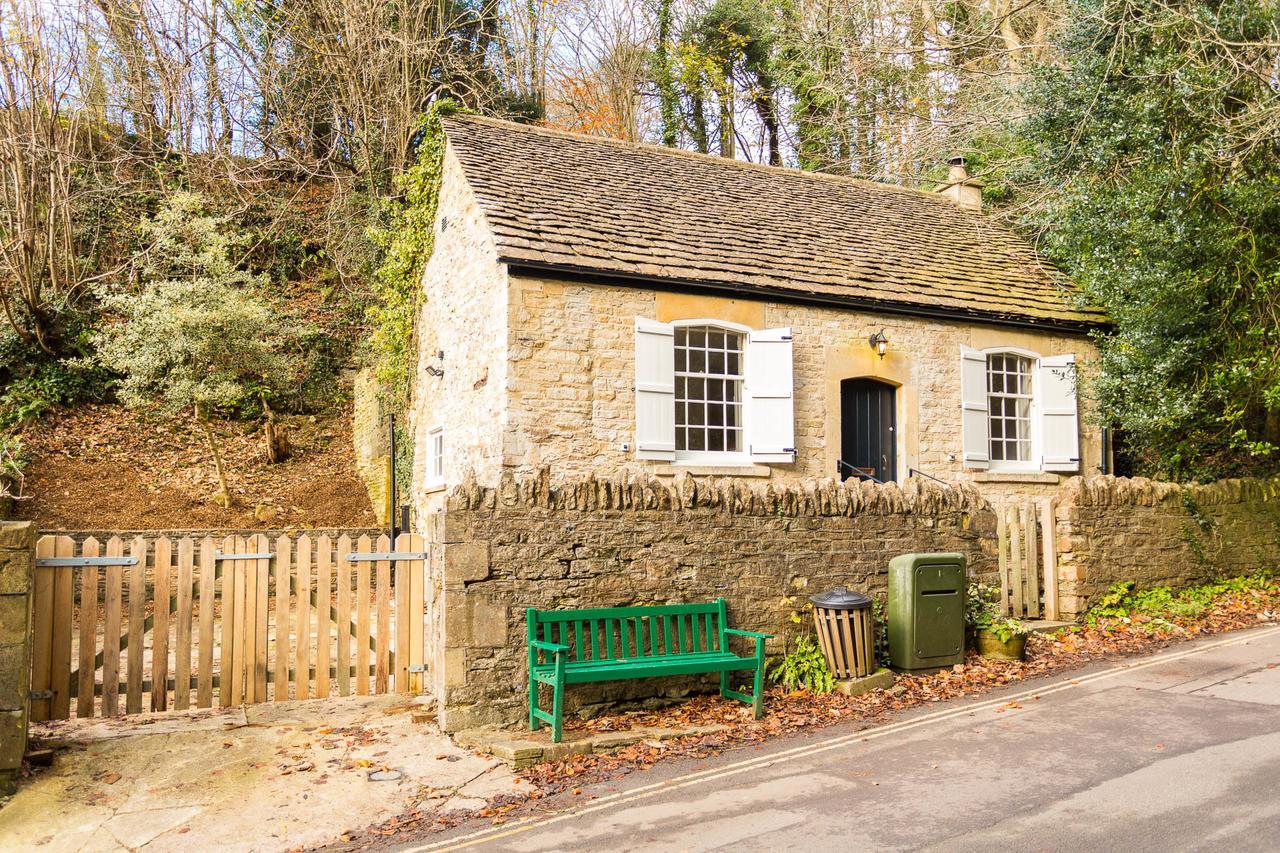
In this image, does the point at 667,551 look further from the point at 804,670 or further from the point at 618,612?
the point at 804,670

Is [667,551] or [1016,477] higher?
[1016,477]

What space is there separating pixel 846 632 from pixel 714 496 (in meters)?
1.56

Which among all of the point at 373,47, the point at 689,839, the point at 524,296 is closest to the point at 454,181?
the point at 524,296

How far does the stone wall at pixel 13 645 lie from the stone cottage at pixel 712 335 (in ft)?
17.2

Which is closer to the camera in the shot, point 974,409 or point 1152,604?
point 1152,604

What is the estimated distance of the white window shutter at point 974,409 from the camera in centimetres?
1337

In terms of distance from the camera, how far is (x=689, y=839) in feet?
15.1

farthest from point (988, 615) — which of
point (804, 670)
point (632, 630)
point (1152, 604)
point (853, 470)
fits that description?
point (853, 470)

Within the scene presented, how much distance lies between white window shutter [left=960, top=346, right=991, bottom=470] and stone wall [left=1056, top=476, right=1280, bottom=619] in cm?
305

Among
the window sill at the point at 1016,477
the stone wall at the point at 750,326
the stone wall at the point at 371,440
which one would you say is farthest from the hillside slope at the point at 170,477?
the window sill at the point at 1016,477

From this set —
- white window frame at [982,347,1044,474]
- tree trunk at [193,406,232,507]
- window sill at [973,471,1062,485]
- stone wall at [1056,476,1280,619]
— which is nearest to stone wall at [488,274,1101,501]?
window sill at [973,471,1062,485]

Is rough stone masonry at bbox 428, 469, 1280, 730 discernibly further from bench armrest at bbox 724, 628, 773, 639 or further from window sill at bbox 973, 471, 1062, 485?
window sill at bbox 973, 471, 1062, 485

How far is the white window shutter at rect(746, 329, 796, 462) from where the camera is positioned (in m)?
12.0

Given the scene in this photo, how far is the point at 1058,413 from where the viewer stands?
551 inches
